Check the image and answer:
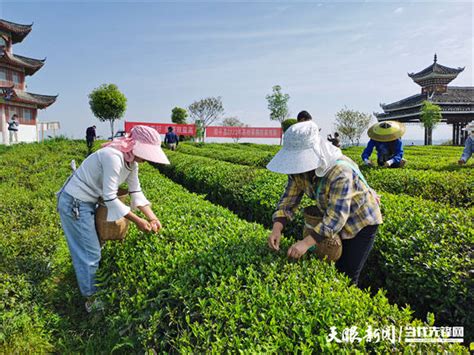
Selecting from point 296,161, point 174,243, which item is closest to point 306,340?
point 296,161

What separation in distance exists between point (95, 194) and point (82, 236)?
36 cm

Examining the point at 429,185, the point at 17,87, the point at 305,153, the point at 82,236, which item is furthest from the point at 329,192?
the point at 17,87

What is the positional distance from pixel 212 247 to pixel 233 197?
2790mm

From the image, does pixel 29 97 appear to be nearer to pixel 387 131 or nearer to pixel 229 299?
pixel 387 131

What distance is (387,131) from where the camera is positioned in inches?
241

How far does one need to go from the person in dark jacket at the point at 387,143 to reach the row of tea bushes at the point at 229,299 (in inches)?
173

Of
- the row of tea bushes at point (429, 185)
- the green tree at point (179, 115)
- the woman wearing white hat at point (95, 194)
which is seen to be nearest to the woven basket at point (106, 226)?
the woman wearing white hat at point (95, 194)

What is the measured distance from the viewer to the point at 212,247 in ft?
8.13

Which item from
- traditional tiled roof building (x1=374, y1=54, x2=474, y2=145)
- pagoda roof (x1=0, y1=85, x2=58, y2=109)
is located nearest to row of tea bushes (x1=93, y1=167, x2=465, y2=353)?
pagoda roof (x1=0, y1=85, x2=58, y2=109)

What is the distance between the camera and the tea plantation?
1.64 meters

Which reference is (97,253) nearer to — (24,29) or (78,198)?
(78,198)

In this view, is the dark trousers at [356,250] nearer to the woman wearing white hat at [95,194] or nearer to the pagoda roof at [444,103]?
the woman wearing white hat at [95,194]

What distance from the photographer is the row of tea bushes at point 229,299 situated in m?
1.59

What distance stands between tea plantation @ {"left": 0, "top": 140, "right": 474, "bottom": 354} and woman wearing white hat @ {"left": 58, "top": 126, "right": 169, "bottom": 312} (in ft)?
0.53
